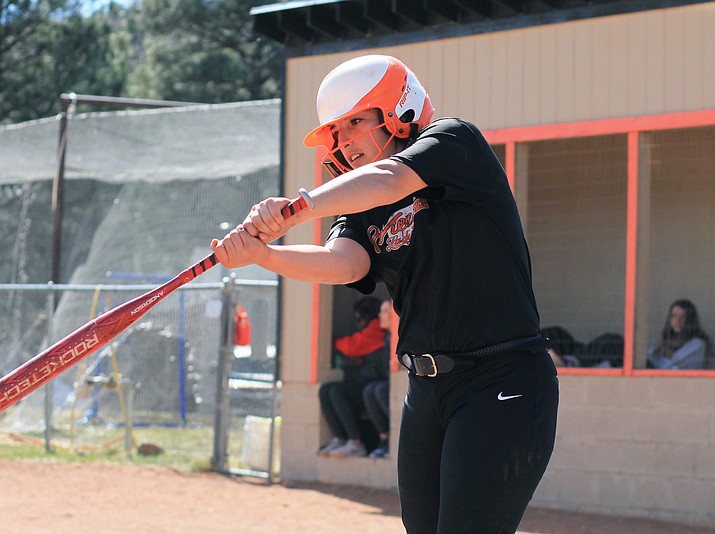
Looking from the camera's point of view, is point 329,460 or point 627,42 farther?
point 329,460

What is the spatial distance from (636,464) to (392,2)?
4.47 metres

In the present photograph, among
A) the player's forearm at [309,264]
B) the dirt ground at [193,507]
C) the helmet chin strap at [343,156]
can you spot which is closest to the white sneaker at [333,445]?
the dirt ground at [193,507]

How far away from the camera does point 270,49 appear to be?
3494 cm

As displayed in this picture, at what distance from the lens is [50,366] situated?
11.1 ft

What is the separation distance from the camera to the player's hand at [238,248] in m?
3.16

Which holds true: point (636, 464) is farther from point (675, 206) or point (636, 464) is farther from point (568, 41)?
point (568, 41)

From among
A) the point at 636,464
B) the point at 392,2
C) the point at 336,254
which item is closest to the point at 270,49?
the point at 392,2

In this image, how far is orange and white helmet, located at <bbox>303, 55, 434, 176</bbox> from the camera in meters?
3.62

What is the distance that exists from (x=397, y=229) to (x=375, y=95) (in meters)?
0.44

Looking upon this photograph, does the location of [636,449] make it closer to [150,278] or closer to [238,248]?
[238,248]

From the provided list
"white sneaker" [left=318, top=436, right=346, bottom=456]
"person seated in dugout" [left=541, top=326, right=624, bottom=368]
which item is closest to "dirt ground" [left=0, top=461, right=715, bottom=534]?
"white sneaker" [left=318, top=436, right=346, bottom=456]

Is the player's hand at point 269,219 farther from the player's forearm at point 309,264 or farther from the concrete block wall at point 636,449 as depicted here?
the concrete block wall at point 636,449

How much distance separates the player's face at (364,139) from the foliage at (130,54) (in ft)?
88.1

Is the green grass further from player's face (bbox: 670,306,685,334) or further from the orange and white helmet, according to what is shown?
the orange and white helmet
